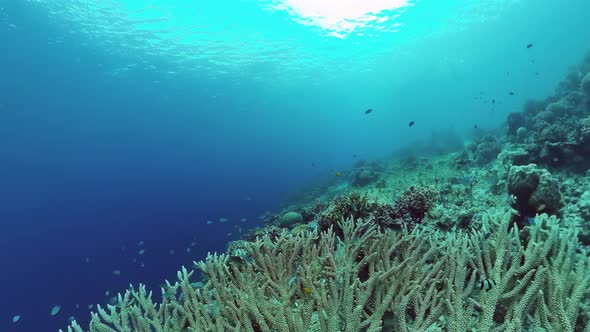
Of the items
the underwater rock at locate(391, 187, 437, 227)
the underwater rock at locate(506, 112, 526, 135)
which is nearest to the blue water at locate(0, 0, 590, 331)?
the underwater rock at locate(506, 112, 526, 135)

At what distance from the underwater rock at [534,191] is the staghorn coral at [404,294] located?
1.79m

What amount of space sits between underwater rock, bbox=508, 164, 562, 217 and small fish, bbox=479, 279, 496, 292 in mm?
3624

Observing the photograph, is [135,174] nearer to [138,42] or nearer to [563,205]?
[138,42]

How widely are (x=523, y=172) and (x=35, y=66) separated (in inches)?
1866

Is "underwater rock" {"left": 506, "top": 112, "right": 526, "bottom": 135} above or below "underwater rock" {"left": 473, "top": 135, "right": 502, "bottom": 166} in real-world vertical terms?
above

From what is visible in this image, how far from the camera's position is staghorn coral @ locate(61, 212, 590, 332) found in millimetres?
2793

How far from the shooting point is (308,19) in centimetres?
3275

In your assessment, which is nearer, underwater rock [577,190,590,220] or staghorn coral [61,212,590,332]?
staghorn coral [61,212,590,332]

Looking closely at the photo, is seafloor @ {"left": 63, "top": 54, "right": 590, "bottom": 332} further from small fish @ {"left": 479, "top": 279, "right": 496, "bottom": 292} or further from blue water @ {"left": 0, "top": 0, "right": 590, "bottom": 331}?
blue water @ {"left": 0, "top": 0, "right": 590, "bottom": 331}

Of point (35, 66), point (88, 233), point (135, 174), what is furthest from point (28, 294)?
point (135, 174)

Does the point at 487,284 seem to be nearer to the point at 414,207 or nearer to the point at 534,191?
the point at 534,191

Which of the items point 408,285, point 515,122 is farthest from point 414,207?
point 515,122

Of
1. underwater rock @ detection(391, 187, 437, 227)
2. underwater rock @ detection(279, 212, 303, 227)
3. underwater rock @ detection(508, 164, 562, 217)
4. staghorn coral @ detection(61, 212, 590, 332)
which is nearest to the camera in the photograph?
staghorn coral @ detection(61, 212, 590, 332)

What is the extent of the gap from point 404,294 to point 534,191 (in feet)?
15.1
